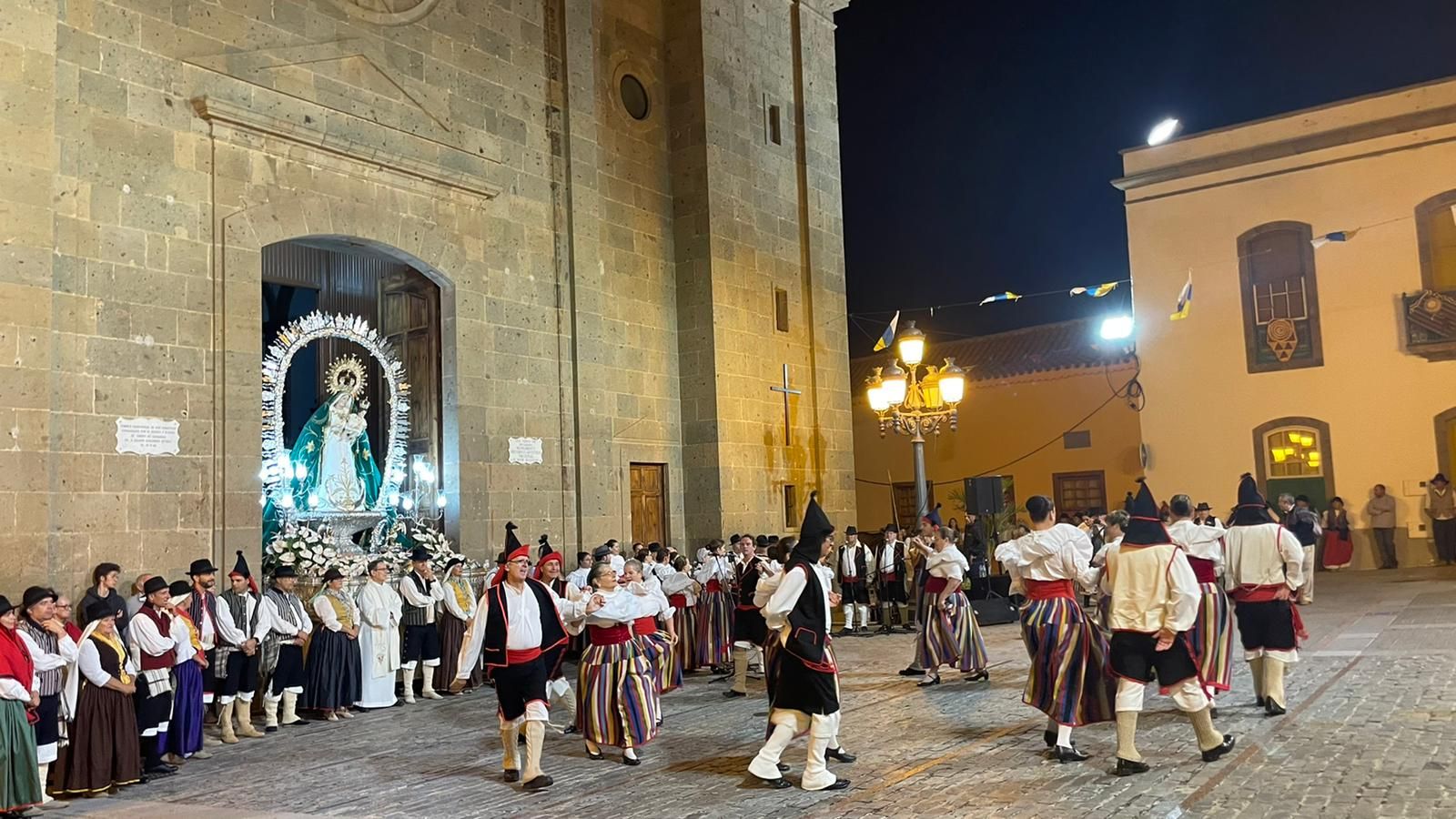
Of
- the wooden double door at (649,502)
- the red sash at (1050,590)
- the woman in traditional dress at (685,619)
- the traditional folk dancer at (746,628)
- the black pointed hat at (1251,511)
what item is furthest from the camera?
the wooden double door at (649,502)

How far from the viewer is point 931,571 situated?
11016 millimetres

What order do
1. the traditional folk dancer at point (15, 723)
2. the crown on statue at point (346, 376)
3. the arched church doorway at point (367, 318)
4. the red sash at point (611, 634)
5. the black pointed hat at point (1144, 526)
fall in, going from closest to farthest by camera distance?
the traditional folk dancer at point (15, 723)
the black pointed hat at point (1144, 526)
the red sash at point (611, 634)
the crown on statue at point (346, 376)
the arched church doorway at point (367, 318)

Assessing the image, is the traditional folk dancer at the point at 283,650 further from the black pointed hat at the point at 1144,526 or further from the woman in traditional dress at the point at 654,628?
the black pointed hat at the point at 1144,526

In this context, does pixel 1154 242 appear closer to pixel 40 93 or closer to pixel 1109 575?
pixel 1109 575

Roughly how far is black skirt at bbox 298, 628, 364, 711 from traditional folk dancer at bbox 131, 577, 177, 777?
2.11 metres

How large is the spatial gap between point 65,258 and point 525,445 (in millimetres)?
5818

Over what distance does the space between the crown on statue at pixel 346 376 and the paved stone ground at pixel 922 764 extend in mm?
4192

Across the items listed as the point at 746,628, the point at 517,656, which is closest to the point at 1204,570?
the point at 746,628

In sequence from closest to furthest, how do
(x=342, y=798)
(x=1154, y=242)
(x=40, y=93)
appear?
(x=342, y=798) < (x=40, y=93) < (x=1154, y=242)

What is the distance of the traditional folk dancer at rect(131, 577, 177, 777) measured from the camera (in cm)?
826

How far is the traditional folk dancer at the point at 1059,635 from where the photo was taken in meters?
7.46

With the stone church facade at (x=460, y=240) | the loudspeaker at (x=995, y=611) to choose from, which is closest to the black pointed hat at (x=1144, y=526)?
the stone church facade at (x=460, y=240)

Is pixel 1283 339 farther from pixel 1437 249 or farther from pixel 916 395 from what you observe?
pixel 916 395

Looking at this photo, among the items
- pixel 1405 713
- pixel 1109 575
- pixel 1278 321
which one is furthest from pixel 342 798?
pixel 1278 321
